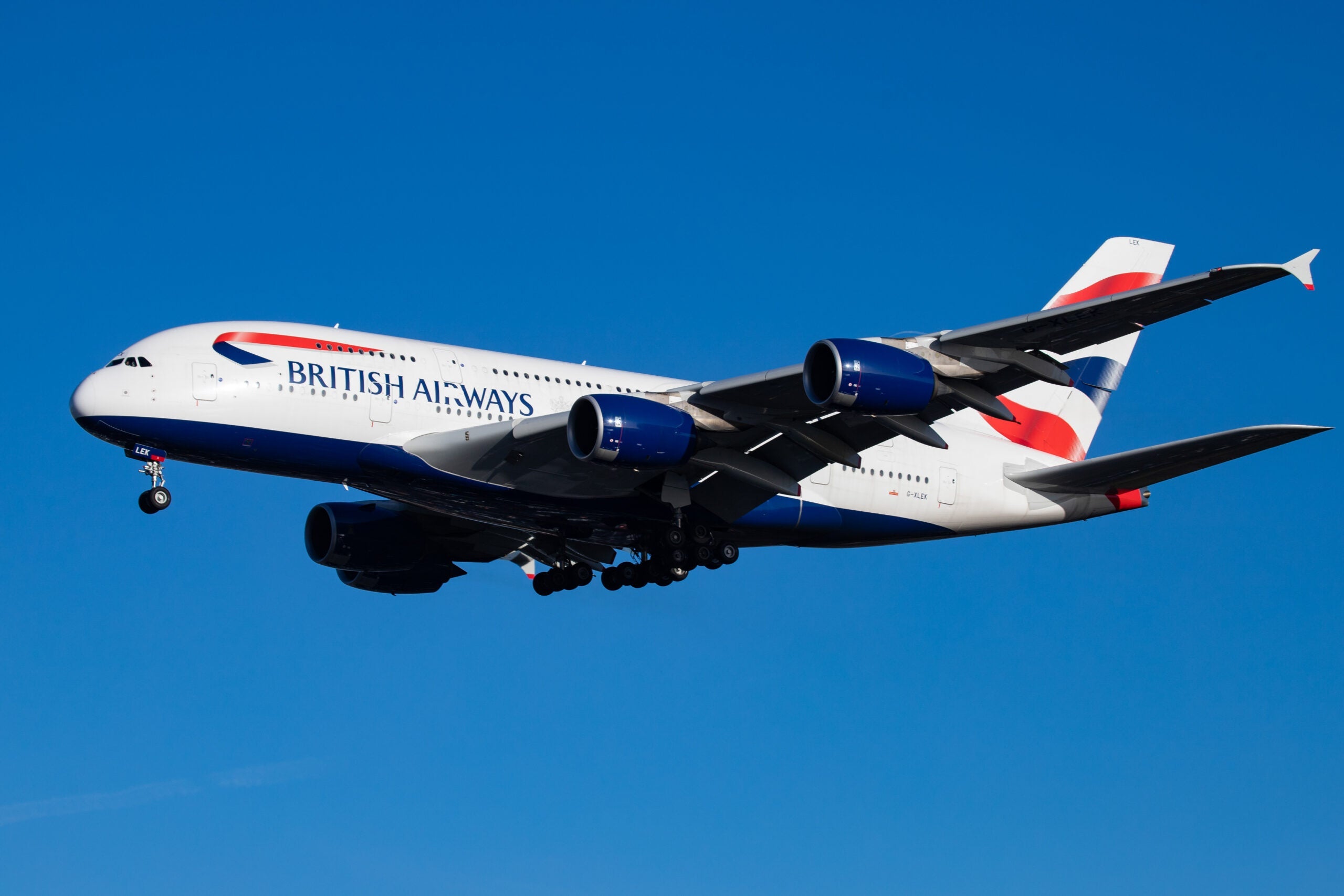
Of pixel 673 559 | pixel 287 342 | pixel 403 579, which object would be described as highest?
pixel 287 342

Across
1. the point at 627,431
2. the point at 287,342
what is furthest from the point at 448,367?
the point at 627,431

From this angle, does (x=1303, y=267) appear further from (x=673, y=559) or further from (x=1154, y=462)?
(x=673, y=559)

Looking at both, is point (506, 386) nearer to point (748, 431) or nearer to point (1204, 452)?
point (748, 431)

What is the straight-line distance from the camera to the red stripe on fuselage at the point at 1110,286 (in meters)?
38.3

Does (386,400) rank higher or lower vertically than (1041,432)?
lower

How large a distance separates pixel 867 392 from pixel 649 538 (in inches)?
329

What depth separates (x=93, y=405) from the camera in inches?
1124

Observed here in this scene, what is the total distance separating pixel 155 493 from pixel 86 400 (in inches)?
90.3

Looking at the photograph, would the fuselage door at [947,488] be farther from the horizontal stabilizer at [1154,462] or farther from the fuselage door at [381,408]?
the fuselage door at [381,408]

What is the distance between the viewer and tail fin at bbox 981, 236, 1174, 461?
3669 cm

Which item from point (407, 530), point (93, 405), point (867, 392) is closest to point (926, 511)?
point (867, 392)

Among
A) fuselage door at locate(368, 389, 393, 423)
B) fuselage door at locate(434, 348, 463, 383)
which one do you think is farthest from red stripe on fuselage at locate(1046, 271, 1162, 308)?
fuselage door at locate(368, 389, 393, 423)

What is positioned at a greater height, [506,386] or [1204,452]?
[506,386]

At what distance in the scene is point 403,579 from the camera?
38312mm
